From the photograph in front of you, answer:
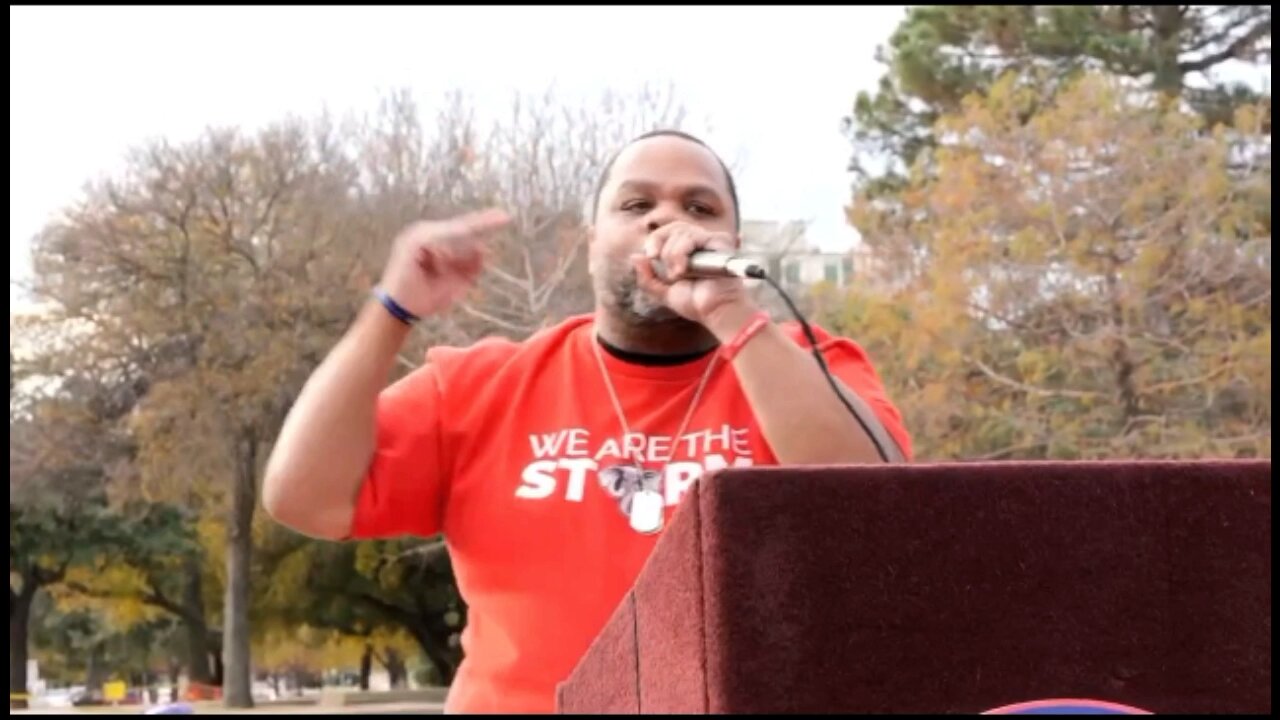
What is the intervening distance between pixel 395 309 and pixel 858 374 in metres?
0.62

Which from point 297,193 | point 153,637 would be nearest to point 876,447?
point 297,193

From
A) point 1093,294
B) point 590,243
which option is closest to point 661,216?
point 590,243

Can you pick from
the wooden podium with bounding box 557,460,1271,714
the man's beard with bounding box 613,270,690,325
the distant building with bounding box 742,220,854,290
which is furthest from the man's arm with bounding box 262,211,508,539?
the distant building with bounding box 742,220,854,290

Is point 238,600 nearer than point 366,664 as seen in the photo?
Yes

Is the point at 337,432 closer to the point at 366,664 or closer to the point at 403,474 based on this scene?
the point at 403,474

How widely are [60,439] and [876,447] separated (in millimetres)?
27653

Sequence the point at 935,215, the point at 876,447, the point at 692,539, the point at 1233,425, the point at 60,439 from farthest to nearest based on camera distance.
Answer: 1. the point at 60,439
2. the point at 935,215
3. the point at 1233,425
4. the point at 876,447
5. the point at 692,539

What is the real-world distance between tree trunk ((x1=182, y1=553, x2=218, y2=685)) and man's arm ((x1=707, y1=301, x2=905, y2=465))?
3186 cm

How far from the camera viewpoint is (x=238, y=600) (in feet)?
94.4

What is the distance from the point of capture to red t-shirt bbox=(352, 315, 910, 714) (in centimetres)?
188

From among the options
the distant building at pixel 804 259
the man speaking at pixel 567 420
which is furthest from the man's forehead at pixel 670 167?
the distant building at pixel 804 259

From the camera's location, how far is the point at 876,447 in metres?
1.92

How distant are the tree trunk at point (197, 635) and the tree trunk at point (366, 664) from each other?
335cm

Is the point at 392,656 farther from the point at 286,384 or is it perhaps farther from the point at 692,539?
the point at 692,539
